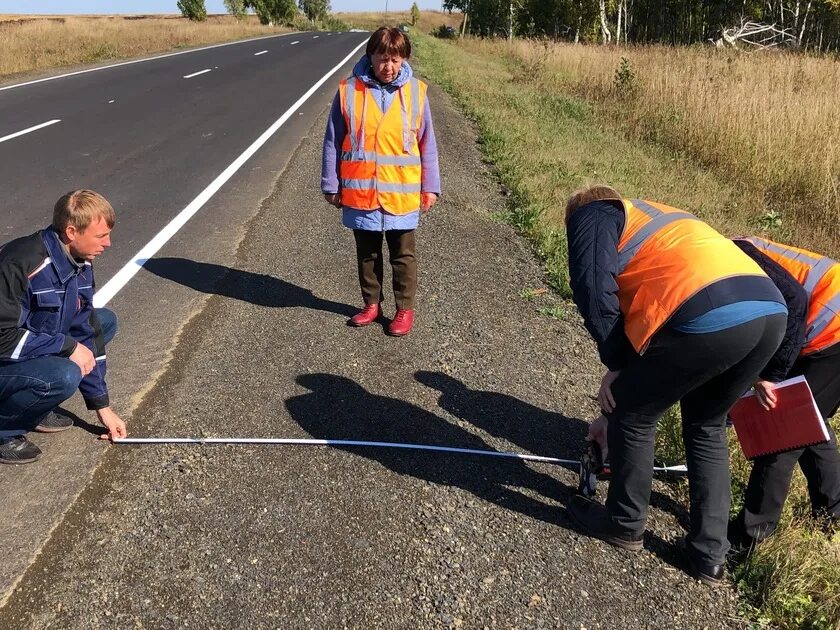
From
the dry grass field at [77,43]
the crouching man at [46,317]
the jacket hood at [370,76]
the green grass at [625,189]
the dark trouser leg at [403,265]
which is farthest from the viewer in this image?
the dry grass field at [77,43]

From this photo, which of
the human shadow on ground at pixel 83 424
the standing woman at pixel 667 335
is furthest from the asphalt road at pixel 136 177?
the standing woman at pixel 667 335

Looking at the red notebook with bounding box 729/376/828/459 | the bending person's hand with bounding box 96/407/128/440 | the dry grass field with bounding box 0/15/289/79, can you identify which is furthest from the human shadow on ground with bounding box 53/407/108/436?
the dry grass field with bounding box 0/15/289/79

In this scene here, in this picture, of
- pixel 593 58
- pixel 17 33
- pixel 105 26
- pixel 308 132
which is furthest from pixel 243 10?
pixel 308 132

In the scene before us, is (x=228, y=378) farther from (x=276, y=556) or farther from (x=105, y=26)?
(x=105, y=26)

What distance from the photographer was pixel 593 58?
17.8m

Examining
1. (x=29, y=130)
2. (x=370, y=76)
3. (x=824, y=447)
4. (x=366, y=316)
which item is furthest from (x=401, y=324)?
(x=29, y=130)

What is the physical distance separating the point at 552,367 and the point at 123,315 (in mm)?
2784

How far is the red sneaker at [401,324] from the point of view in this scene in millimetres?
4398

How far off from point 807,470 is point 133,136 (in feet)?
31.1

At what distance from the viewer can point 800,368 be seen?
8.93ft

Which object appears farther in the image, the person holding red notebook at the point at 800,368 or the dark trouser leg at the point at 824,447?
the dark trouser leg at the point at 824,447

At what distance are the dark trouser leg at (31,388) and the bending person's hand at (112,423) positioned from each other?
0.57ft

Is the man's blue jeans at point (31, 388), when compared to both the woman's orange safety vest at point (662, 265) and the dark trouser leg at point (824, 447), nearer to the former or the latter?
the woman's orange safety vest at point (662, 265)

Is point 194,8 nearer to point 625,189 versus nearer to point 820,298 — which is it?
point 625,189
